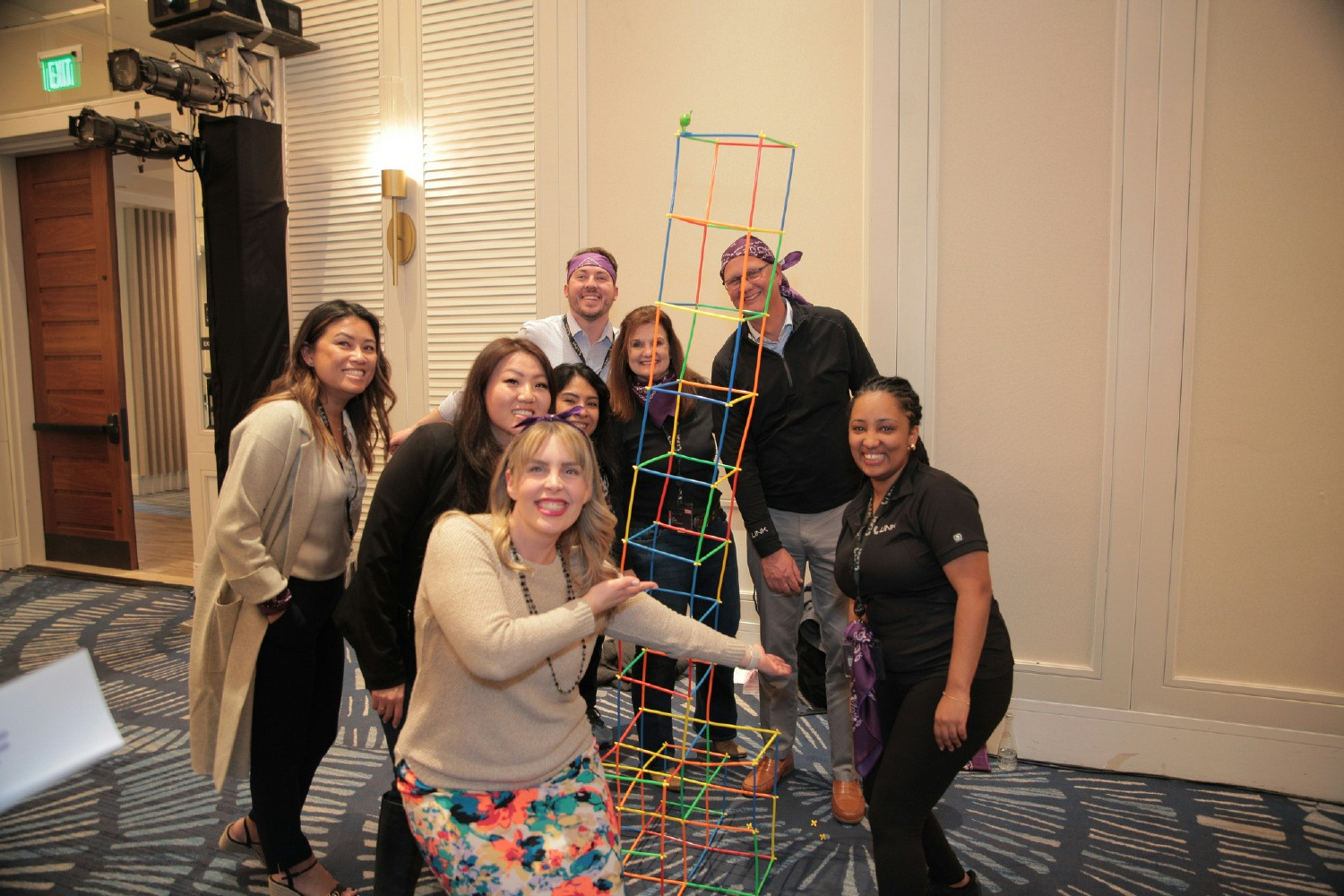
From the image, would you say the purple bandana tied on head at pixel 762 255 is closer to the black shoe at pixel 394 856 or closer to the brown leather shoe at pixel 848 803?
the brown leather shoe at pixel 848 803

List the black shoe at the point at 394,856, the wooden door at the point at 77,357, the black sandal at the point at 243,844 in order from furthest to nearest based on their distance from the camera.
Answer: the wooden door at the point at 77,357
the black sandal at the point at 243,844
the black shoe at the point at 394,856

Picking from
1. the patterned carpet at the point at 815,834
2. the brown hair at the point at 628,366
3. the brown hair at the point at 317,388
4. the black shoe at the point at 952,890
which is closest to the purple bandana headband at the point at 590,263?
the brown hair at the point at 628,366

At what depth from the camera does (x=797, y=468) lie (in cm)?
243

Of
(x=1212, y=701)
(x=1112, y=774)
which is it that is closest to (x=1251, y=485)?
(x=1212, y=701)

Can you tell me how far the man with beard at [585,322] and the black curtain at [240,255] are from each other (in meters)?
1.72

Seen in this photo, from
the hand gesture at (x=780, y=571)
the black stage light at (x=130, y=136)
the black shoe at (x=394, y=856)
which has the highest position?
the black stage light at (x=130, y=136)

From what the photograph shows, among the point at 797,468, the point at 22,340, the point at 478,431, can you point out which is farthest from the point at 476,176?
the point at 22,340

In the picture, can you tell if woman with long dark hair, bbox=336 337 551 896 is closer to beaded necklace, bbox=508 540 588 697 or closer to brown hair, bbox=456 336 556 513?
brown hair, bbox=456 336 556 513

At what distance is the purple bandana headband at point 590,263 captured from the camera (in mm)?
2566

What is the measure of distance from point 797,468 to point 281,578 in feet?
4.48

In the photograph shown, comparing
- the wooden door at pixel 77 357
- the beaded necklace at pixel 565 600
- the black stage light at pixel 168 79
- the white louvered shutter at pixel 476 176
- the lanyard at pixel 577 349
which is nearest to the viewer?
the beaded necklace at pixel 565 600

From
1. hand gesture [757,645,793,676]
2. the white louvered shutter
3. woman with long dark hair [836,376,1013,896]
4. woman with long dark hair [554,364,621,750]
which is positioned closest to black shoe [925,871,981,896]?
woman with long dark hair [836,376,1013,896]

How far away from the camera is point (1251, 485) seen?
99.9 inches

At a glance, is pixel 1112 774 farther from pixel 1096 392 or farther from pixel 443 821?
pixel 443 821
